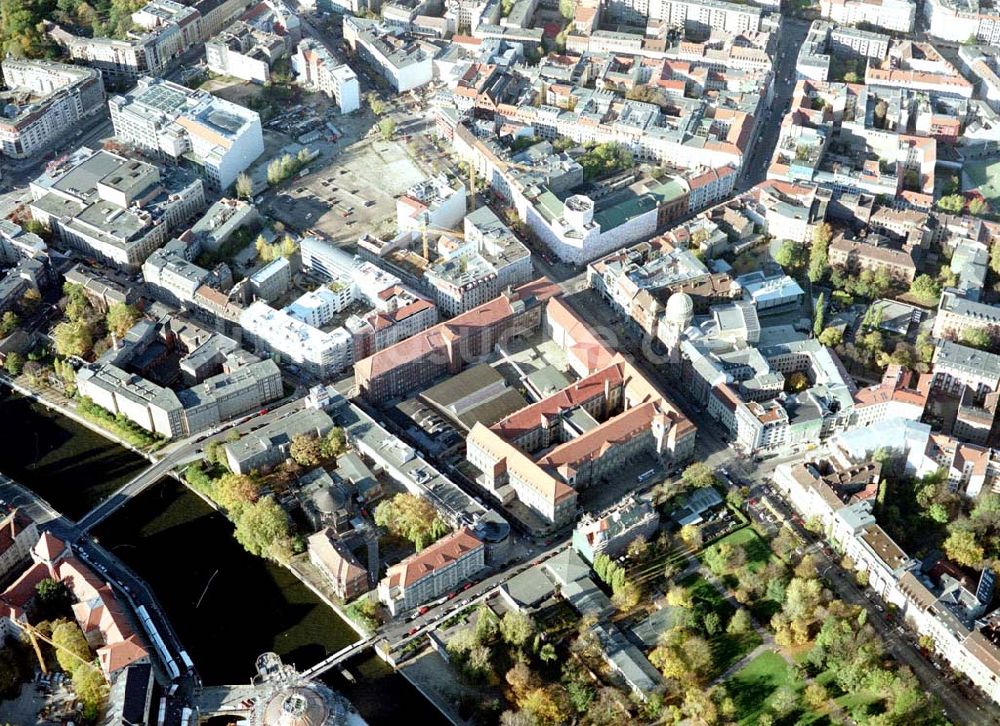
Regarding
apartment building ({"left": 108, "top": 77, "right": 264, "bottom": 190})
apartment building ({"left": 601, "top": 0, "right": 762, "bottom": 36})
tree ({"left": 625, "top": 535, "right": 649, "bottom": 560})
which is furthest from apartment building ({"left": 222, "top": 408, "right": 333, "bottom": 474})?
apartment building ({"left": 601, "top": 0, "right": 762, "bottom": 36})

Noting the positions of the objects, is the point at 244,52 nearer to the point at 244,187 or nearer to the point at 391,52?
the point at 391,52

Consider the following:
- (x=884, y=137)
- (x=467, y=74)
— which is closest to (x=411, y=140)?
(x=467, y=74)

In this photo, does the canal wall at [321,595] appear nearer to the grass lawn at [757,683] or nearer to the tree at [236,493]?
the tree at [236,493]

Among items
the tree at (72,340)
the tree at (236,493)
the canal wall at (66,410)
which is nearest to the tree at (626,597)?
the tree at (236,493)

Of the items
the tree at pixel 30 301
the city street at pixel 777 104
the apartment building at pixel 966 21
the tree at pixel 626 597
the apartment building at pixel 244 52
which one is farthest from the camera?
the apartment building at pixel 966 21

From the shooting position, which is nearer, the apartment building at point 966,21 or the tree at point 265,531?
the tree at point 265,531

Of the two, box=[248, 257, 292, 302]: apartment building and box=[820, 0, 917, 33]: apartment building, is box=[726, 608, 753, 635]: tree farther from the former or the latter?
box=[820, 0, 917, 33]: apartment building

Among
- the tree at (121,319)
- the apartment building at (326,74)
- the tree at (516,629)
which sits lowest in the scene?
the tree at (516,629)

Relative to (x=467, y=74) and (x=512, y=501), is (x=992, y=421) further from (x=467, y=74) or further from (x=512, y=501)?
(x=467, y=74)
